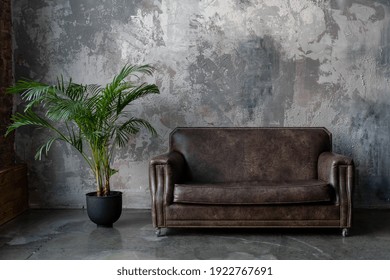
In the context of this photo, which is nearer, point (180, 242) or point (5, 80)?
point (180, 242)

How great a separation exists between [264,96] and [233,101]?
33 centimetres

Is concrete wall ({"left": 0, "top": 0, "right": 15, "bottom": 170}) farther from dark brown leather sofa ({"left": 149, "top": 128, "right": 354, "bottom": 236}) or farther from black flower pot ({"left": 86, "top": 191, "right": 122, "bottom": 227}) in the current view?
dark brown leather sofa ({"left": 149, "top": 128, "right": 354, "bottom": 236})

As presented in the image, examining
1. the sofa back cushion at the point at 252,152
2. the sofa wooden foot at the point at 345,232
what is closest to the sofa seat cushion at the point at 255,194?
the sofa wooden foot at the point at 345,232

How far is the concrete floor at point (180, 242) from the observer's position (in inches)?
136

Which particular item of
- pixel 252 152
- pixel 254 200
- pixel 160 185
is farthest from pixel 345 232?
pixel 160 185

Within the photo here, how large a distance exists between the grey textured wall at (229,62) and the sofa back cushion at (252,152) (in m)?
0.39

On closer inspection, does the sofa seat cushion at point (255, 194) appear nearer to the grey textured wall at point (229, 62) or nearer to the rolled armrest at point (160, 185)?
the rolled armrest at point (160, 185)

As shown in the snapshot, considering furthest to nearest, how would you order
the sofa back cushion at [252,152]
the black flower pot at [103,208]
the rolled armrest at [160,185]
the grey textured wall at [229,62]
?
the grey textured wall at [229,62]
the sofa back cushion at [252,152]
the black flower pot at [103,208]
the rolled armrest at [160,185]

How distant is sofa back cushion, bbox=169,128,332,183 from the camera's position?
14.8 feet

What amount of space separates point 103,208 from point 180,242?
32.6 inches

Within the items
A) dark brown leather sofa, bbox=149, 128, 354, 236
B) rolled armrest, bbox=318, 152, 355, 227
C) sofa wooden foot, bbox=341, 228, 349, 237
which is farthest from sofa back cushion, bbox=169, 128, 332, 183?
sofa wooden foot, bbox=341, 228, 349, 237

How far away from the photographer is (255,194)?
12.8 ft

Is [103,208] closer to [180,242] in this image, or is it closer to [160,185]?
[160,185]

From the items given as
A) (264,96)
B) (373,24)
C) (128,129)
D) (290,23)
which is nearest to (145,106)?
(128,129)
